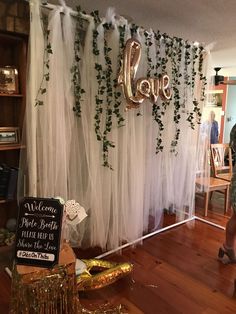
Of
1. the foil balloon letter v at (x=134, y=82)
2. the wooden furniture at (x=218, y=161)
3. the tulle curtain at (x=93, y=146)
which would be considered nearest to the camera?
the tulle curtain at (x=93, y=146)

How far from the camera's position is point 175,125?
2.84 meters

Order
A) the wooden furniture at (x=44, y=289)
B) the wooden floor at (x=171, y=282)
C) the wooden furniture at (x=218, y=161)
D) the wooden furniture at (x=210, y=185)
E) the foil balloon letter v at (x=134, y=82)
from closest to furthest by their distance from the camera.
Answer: the wooden furniture at (x=44, y=289) → the wooden floor at (x=171, y=282) → the foil balloon letter v at (x=134, y=82) → the wooden furniture at (x=210, y=185) → the wooden furniture at (x=218, y=161)

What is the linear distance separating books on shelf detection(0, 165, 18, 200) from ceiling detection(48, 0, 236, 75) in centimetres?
148

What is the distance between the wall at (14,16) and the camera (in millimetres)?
1941

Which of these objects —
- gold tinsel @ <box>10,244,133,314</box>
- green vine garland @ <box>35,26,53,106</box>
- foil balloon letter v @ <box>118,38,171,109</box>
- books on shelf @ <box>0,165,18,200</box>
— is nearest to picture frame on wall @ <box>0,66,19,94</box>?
green vine garland @ <box>35,26,53,106</box>

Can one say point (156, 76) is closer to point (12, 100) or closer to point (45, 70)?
point (45, 70)

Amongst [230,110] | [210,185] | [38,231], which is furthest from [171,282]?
[230,110]

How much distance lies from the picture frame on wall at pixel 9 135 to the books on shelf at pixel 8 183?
246 mm

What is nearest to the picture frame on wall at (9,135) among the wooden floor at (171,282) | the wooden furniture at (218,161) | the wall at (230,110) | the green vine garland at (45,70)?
the green vine garland at (45,70)

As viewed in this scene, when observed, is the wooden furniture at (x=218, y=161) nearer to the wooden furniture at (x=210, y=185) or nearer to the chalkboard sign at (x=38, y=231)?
the wooden furniture at (x=210, y=185)

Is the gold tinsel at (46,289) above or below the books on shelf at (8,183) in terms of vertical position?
below

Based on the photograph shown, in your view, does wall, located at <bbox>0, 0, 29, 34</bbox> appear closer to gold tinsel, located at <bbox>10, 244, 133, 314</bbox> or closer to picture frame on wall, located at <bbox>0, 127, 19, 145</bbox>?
picture frame on wall, located at <bbox>0, 127, 19, 145</bbox>

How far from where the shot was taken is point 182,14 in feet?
7.86

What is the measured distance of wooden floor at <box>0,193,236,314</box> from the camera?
1.89 metres
